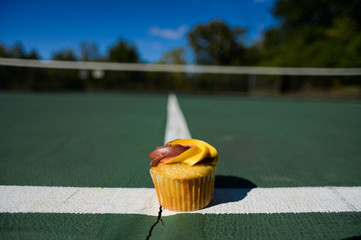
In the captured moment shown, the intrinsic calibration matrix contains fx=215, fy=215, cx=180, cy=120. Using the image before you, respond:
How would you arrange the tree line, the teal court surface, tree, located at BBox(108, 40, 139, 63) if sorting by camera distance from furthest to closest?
tree, located at BBox(108, 40, 139, 63)
the tree line
the teal court surface

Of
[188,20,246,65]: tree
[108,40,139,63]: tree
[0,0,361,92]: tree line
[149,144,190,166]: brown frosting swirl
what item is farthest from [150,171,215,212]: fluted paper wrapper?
[188,20,246,65]: tree

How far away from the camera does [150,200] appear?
1474 mm

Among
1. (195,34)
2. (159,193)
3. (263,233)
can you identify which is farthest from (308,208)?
(195,34)

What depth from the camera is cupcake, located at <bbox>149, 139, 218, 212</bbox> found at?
49.6 inches

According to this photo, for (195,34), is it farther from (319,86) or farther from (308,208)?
(308,208)

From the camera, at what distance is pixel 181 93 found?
1808 centimetres

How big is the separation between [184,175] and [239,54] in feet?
131

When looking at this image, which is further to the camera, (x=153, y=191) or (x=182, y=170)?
(x=153, y=191)

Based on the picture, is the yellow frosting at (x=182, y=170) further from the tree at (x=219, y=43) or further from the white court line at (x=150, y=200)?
the tree at (x=219, y=43)

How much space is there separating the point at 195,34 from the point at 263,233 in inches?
1637

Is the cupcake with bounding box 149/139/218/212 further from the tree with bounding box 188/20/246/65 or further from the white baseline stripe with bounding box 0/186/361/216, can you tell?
the tree with bounding box 188/20/246/65

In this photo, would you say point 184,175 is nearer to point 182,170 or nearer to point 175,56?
point 182,170

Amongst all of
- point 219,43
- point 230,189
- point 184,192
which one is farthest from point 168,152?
point 219,43

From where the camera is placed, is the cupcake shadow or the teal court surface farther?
the cupcake shadow
